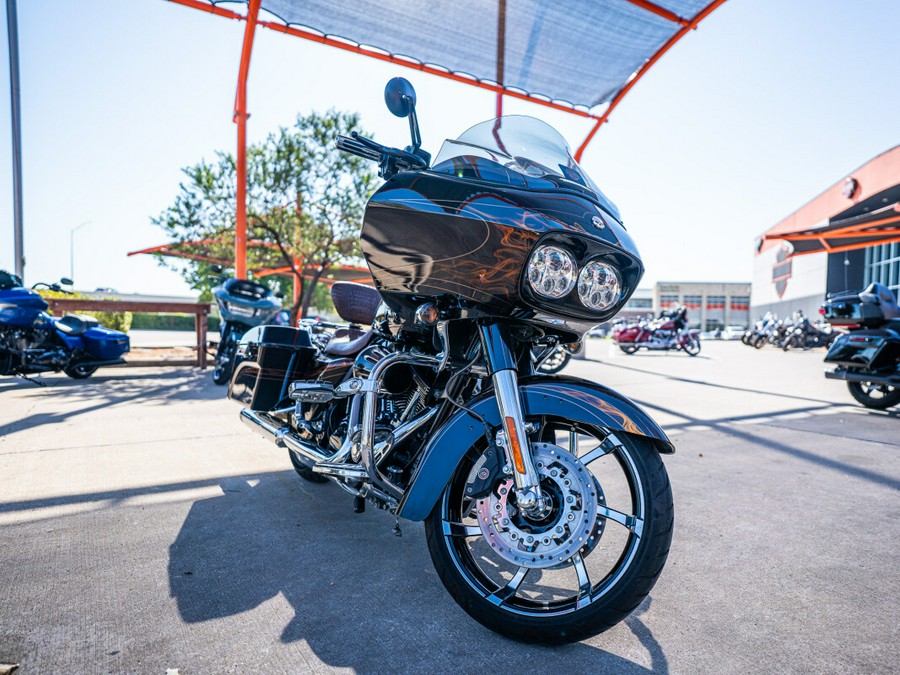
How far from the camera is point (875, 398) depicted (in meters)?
6.35

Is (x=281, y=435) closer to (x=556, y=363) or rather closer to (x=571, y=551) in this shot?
(x=571, y=551)

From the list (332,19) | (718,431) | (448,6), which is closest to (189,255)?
(332,19)

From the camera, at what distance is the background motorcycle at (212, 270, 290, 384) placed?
732 cm

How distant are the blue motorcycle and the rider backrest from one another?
584 cm

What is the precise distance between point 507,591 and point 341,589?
0.64m

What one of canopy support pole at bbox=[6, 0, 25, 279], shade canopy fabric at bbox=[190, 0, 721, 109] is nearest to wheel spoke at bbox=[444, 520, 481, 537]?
shade canopy fabric at bbox=[190, 0, 721, 109]

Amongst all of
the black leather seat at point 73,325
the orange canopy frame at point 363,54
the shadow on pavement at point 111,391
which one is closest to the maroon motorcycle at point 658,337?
the orange canopy frame at point 363,54

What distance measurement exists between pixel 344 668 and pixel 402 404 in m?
1.02

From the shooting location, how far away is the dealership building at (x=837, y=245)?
58.9 ft

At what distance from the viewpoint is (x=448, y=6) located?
293 inches

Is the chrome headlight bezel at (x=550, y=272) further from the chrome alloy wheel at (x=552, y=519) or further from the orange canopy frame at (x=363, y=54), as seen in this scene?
the orange canopy frame at (x=363, y=54)

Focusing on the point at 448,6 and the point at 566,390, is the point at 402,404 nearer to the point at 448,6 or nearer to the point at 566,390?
the point at 566,390

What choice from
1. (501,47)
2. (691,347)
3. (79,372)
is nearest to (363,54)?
(501,47)

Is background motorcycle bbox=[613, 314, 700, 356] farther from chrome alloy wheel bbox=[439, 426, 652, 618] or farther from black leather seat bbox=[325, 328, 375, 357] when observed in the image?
chrome alloy wheel bbox=[439, 426, 652, 618]
